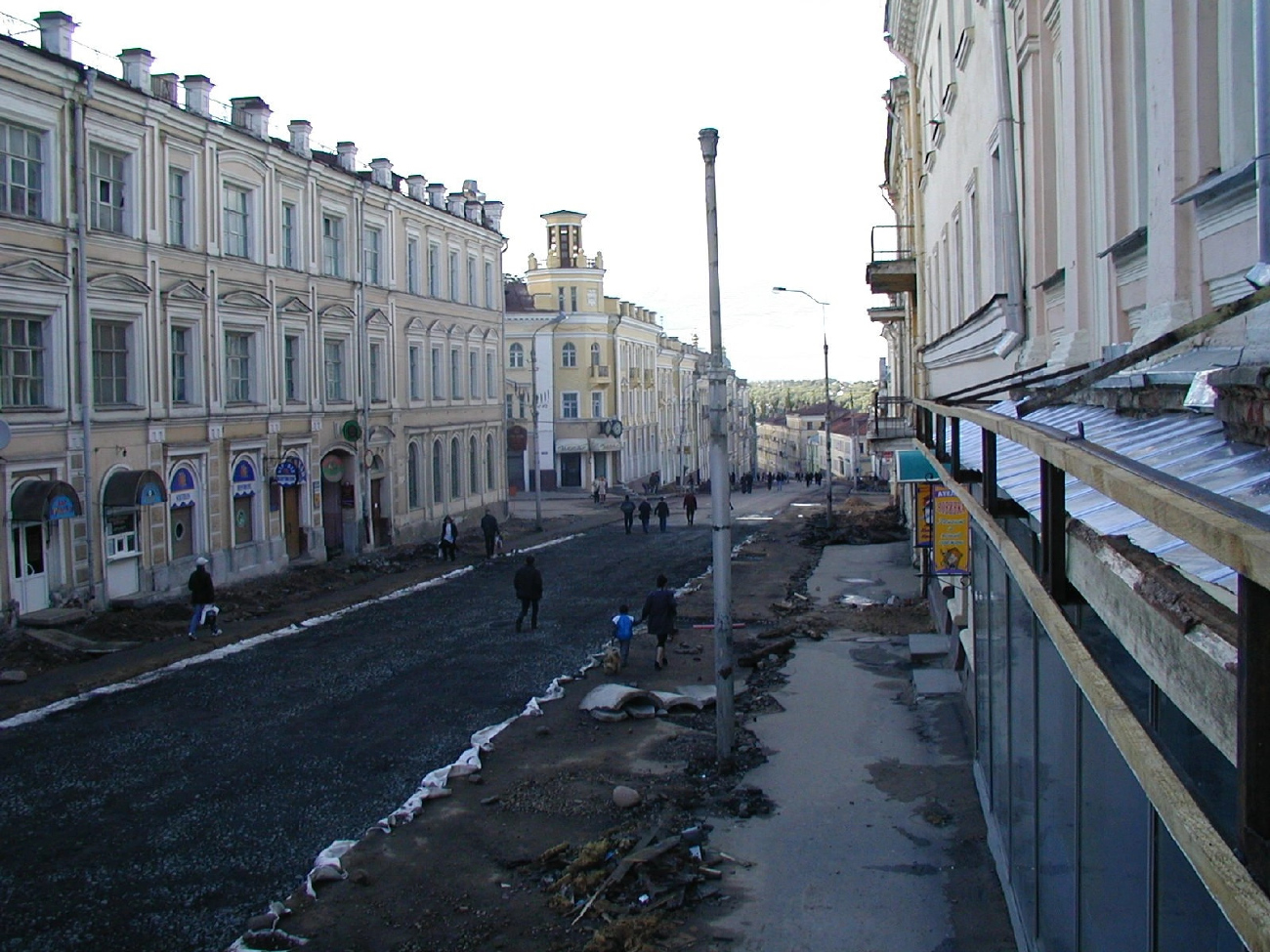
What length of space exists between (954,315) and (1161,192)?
11972mm

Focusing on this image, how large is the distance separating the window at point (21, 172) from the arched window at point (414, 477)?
661 inches

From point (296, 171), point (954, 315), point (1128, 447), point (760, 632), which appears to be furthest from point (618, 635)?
point (296, 171)

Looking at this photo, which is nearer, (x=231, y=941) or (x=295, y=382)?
(x=231, y=941)

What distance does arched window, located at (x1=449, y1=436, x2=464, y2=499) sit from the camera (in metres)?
40.1

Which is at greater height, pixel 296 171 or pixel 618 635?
pixel 296 171

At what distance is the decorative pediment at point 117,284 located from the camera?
21.9 metres

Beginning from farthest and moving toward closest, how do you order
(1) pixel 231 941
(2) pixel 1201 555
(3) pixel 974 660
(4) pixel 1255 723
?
(3) pixel 974 660 < (1) pixel 231 941 < (2) pixel 1201 555 < (4) pixel 1255 723

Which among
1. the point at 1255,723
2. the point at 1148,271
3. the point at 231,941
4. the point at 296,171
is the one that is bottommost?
the point at 231,941

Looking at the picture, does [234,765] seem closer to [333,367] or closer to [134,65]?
[134,65]

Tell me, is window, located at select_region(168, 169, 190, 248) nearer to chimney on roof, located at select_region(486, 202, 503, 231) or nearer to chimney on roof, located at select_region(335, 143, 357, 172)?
chimney on roof, located at select_region(335, 143, 357, 172)

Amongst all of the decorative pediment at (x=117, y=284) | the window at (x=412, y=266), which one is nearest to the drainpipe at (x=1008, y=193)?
the decorative pediment at (x=117, y=284)

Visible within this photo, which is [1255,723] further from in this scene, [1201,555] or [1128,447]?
[1128,447]

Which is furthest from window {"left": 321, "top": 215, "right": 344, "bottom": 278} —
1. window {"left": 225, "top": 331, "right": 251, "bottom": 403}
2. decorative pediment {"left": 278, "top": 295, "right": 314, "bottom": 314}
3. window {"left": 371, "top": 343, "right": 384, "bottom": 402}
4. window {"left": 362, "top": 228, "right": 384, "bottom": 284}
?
window {"left": 225, "top": 331, "right": 251, "bottom": 403}

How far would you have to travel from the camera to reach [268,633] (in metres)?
20.8
